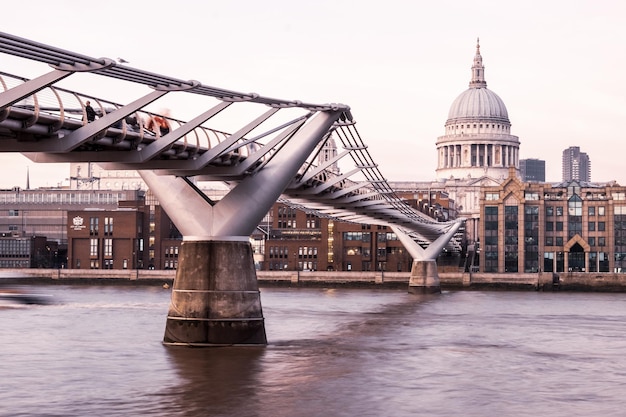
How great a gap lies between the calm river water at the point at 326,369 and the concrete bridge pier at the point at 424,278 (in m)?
43.8

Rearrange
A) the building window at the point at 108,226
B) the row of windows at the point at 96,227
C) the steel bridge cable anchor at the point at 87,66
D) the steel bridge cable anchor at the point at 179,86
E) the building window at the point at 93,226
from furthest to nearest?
the building window at the point at 108,226 → the row of windows at the point at 96,227 → the building window at the point at 93,226 → the steel bridge cable anchor at the point at 179,86 → the steel bridge cable anchor at the point at 87,66

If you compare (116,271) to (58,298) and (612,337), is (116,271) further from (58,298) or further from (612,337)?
(612,337)

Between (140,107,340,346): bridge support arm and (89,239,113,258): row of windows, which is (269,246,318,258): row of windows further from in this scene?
(140,107,340,346): bridge support arm

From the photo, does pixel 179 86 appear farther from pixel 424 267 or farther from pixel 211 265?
pixel 424 267

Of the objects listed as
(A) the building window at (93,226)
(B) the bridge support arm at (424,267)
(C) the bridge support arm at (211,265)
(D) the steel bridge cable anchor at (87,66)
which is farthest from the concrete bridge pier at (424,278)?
(D) the steel bridge cable anchor at (87,66)

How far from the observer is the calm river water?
34.4 metres

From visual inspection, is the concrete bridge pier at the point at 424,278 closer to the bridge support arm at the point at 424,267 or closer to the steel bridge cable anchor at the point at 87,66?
the bridge support arm at the point at 424,267

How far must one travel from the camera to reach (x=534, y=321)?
74312 mm

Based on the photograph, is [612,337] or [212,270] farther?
[612,337]

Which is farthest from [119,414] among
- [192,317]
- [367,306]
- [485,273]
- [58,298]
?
[485,273]

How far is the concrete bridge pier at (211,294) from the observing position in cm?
4497

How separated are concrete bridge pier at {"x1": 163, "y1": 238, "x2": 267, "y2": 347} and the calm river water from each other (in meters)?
0.67

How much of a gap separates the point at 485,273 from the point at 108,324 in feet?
269

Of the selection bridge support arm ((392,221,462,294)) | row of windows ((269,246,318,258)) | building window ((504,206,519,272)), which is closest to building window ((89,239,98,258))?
row of windows ((269,246,318,258))
